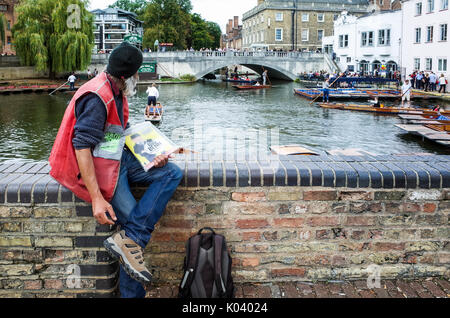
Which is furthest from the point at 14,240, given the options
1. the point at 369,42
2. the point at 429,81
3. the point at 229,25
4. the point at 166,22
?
the point at 229,25

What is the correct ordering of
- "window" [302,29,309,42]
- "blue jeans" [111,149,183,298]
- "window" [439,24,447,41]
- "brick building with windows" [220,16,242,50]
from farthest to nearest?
"brick building with windows" [220,16,242,50], "window" [302,29,309,42], "window" [439,24,447,41], "blue jeans" [111,149,183,298]

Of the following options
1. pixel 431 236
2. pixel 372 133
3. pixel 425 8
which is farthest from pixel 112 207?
pixel 425 8

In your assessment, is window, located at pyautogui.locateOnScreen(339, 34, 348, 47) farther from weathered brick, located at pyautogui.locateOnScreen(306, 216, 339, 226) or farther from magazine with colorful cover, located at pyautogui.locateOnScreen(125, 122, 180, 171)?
magazine with colorful cover, located at pyautogui.locateOnScreen(125, 122, 180, 171)

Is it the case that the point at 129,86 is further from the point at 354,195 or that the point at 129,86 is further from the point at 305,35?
the point at 305,35

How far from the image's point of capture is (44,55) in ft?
122

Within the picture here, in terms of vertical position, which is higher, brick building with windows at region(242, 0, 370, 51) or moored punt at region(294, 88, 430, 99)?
brick building with windows at region(242, 0, 370, 51)

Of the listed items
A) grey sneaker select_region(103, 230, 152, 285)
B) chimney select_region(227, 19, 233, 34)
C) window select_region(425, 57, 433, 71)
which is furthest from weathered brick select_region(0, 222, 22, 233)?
chimney select_region(227, 19, 233, 34)

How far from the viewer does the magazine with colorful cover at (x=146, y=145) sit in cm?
292

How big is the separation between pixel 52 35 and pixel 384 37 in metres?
28.0

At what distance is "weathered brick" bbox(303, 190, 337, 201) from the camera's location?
3240 mm

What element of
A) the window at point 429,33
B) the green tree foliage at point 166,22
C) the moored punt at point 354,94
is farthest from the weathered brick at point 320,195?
the green tree foliage at point 166,22

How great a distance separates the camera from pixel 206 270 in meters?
3.05

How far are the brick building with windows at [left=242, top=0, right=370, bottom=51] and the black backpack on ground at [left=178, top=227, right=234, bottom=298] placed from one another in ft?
215

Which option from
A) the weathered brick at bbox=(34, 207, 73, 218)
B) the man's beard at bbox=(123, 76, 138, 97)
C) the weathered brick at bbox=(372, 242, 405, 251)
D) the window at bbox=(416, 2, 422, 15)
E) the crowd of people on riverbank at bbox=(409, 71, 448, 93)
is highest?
the window at bbox=(416, 2, 422, 15)
